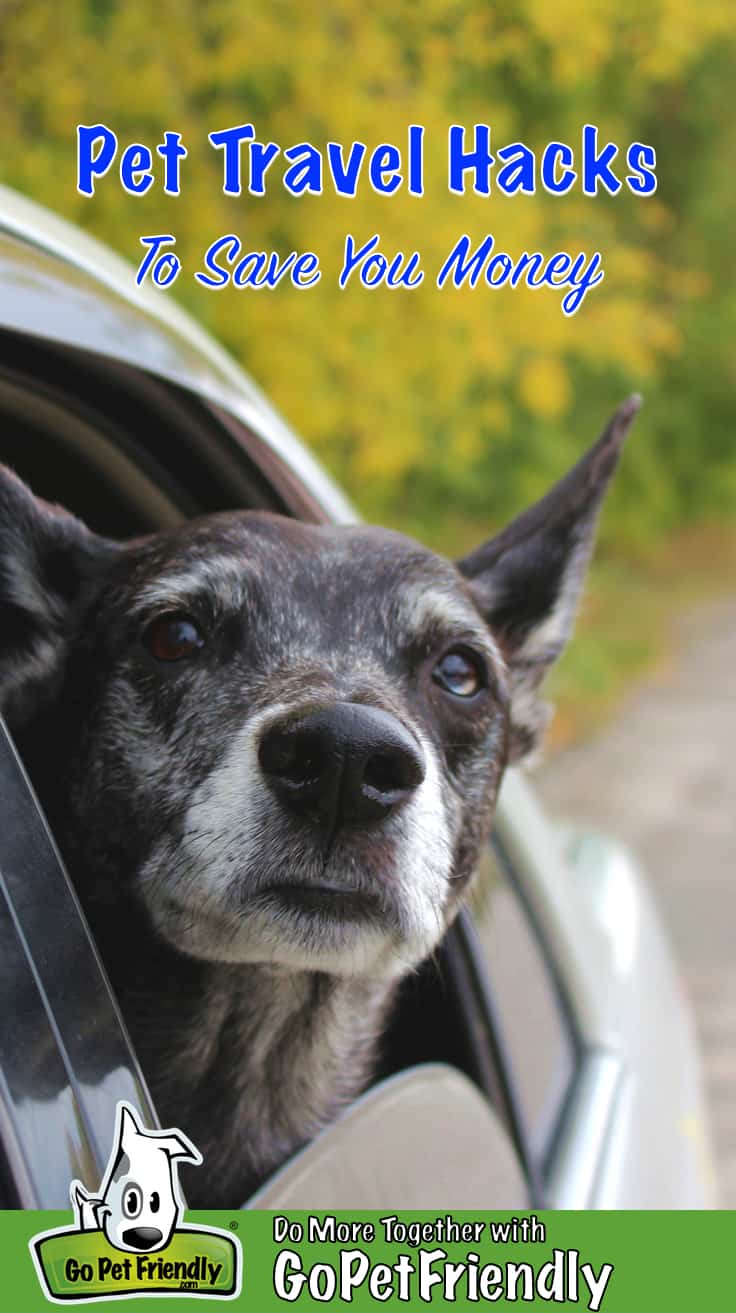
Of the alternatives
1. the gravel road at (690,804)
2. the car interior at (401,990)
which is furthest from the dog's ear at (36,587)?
the gravel road at (690,804)

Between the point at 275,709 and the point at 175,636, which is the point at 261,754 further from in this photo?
the point at 175,636

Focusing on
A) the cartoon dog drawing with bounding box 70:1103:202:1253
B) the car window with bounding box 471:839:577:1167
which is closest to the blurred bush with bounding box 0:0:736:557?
the car window with bounding box 471:839:577:1167

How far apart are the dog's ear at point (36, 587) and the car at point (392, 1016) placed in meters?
0.18

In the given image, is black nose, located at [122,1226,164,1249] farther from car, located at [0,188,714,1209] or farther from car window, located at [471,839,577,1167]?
car window, located at [471,839,577,1167]

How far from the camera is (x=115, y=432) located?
188cm

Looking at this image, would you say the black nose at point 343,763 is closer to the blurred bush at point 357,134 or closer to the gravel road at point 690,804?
the blurred bush at point 357,134

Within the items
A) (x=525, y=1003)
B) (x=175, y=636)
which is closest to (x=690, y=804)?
(x=525, y=1003)

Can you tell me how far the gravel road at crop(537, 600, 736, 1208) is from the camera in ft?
22.1

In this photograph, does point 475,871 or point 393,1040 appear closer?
point 475,871

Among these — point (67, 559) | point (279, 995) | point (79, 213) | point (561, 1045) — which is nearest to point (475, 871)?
point (279, 995)

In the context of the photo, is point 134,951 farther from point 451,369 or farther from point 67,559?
point 451,369

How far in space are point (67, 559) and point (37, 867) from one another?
0.42 meters

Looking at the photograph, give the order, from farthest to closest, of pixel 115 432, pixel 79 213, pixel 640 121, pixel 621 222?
1. pixel 640 121
2. pixel 621 222
3. pixel 79 213
4. pixel 115 432

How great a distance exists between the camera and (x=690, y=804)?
377 inches
